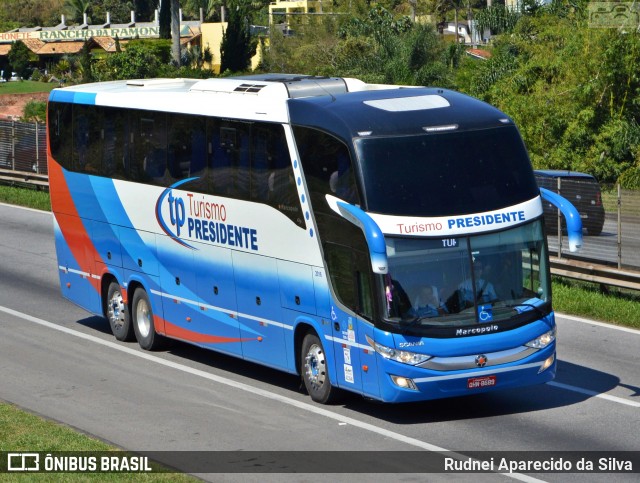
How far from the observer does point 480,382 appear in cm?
1354

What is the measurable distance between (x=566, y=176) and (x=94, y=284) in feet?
36.9

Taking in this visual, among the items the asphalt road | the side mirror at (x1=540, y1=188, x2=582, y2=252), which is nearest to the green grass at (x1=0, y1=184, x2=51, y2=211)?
the asphalt road

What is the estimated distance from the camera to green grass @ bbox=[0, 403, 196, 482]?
11312 millimetres

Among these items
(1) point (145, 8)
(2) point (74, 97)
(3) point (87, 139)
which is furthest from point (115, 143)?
(1) point (145, 8)

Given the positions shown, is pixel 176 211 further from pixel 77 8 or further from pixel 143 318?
pixel 77 8

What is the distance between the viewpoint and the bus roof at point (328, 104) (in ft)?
45.7

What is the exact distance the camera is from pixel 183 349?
61.9 ft

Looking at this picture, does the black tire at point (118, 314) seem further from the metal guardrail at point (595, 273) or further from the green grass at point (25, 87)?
the green grass at point (25, 87)

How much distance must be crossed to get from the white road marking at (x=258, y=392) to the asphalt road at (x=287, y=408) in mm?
21

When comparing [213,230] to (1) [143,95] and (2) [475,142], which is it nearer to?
(1) [143,95]

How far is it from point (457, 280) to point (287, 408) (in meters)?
2.87

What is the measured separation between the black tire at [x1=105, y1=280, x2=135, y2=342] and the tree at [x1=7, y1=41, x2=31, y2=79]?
104522 millimetres

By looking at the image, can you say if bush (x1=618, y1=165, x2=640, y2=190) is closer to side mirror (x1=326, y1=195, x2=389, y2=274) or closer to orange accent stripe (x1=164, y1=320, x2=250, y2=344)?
orange accent stripe (x1=164, y1=320, x2=250, y2=344)

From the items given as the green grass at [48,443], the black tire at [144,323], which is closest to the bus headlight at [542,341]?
the green grass at [48,443]
